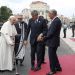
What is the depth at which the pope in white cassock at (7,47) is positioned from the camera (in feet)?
34.7

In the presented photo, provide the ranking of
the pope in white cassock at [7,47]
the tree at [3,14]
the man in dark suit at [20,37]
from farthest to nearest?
the tree at [3,14] → the man in dark suit at [20,37] → the pope in white cassock at [7,47]

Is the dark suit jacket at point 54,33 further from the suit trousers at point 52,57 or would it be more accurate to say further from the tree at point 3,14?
the tree at point 3,14

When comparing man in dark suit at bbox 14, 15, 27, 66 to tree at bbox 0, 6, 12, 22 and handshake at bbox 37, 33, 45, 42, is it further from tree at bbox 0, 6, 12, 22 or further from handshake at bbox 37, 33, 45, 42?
tree at bbox 0, 6, 12, 22

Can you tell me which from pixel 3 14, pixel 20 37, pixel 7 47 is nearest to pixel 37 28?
pixel 20 37

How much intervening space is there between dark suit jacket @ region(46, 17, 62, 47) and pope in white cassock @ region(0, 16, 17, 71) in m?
1.39

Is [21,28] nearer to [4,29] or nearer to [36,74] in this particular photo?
[4,29]

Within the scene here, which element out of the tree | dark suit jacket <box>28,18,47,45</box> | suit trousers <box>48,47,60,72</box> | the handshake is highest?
dark suit jacket <box>28,18,47,45</box>

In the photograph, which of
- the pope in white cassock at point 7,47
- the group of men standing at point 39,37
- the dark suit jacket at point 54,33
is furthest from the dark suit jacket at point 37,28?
the dark suit jacket at point 54,33

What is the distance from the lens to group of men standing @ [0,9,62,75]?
977 cm

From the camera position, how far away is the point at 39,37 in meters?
10.3

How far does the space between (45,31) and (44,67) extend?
148cm

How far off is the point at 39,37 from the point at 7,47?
1.18 meters

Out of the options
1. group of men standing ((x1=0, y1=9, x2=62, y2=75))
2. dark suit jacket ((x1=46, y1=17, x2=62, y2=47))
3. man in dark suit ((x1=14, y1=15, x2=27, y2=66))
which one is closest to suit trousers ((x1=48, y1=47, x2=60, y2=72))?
group of men standing ((x1=0, y1=9, x2=62, y2=75))

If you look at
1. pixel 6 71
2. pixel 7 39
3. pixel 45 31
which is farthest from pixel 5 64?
pixel 45 31
